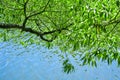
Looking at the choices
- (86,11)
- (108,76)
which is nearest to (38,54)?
(108,76)

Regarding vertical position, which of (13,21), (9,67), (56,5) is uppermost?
(56,5)

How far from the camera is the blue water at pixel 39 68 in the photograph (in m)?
15.9

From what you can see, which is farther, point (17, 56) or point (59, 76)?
point (17, 56)

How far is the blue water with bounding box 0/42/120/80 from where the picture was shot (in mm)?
15852

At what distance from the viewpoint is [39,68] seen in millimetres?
17328

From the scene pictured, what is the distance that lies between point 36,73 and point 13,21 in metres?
7.64

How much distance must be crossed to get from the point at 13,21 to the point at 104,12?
521cm

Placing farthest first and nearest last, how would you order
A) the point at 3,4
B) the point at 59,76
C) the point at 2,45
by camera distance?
the point at 2,45
the point at 59,76
the point at 3,4

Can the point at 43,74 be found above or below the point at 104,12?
below

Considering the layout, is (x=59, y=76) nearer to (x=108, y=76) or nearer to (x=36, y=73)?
(x=36, y=73)

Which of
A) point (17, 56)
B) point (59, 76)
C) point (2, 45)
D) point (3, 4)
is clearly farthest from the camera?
point (2, 45)

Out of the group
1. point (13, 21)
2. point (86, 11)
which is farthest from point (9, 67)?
point (86, 11)

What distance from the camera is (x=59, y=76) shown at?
15797 millimetres

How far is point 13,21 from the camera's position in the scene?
9188 mm
